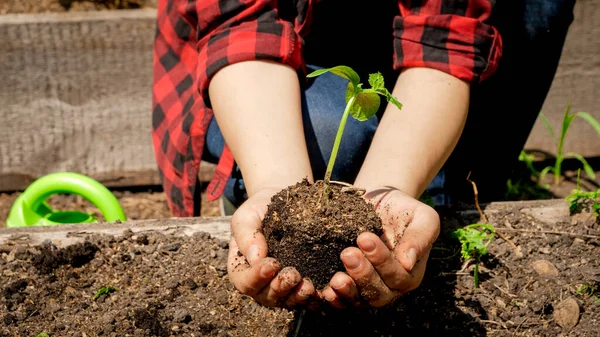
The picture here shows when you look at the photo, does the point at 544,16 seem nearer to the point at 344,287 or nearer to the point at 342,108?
the point at 342,108

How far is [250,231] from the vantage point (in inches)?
48.3

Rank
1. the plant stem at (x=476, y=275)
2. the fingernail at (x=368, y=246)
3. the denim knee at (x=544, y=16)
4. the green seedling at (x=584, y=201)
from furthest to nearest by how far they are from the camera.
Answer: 1. the denim knee at (x=544, y=16)
2. the green seedling at (x=584, y=201)
3. the plant stem at (x=476, y=275)
4. the fingernail at (x=368, y=246)

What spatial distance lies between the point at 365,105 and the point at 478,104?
970 mm

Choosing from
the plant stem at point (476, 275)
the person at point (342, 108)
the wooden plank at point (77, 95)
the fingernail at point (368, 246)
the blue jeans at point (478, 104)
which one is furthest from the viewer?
the wooden plank at point (77, 95)

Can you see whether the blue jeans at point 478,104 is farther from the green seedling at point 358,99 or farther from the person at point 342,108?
the green seedling at point 358,99

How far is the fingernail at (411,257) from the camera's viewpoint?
117cm

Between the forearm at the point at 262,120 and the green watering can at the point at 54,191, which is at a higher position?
the forearm at the point at 262,120

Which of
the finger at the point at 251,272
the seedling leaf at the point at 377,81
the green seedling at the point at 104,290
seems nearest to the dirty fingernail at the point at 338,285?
the finger at the point at 251,272

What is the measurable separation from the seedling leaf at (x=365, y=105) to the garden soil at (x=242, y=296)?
44cm

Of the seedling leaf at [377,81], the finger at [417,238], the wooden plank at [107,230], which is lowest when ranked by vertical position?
the wooden plank at [107,230]

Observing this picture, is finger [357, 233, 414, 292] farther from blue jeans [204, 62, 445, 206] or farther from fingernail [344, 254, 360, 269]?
blue jeans [204, 62, 445, 206]

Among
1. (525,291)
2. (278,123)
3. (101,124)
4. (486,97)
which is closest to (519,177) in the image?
(486,97)

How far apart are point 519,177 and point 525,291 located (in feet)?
3.97

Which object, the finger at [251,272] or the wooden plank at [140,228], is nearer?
the finger at [251,272]
